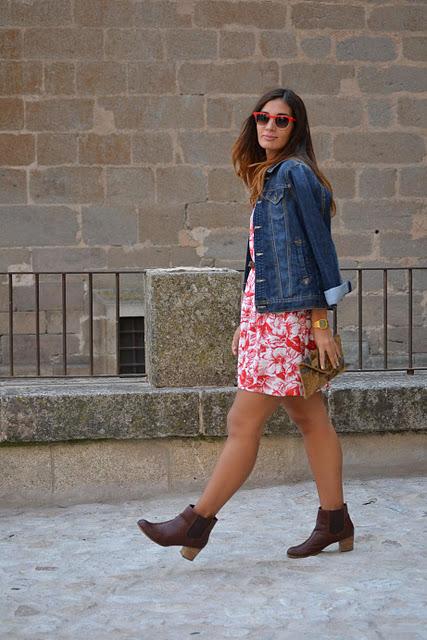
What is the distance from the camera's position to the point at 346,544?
3.83 metres

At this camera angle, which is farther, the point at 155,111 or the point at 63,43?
the point at 155,111

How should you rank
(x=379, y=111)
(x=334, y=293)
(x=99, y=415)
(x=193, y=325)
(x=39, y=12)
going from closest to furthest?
(x=334, y=293)
(x=99, y=415)
(x=193, y=325)
(x=39, y=12)
(x=379, y=111)

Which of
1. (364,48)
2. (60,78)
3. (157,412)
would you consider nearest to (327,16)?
(364,48)

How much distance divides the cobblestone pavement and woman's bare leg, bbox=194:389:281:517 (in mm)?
255

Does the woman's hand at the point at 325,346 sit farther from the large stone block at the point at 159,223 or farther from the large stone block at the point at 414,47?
the large stone block at the point at 414,47

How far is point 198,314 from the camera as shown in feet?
15.7

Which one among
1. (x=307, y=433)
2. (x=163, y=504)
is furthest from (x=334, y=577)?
(x=163, y=504)

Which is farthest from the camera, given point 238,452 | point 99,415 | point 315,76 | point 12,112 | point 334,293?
point 315,76

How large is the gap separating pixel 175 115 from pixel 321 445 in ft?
18.7

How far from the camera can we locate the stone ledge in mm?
4648

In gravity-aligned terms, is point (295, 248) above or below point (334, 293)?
above

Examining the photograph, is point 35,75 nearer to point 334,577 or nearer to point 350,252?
point 350,252

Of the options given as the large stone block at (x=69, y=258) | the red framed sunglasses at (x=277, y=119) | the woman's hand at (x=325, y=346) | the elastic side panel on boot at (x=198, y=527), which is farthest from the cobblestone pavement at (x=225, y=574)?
the large stone block at (x=69, y=258)

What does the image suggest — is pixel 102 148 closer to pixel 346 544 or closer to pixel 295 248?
pixel 295 248
